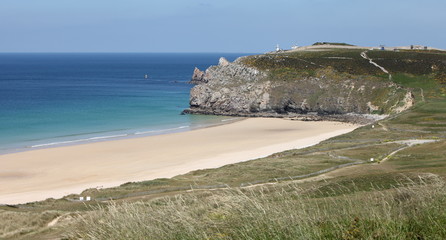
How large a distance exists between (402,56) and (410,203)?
114637 mm

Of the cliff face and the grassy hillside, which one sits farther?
the cliff face

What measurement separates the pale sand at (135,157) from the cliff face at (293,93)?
12.2 meters

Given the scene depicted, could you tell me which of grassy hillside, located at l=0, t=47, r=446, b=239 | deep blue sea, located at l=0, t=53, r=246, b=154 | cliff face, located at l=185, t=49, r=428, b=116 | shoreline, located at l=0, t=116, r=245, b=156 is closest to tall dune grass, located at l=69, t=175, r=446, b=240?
grassy hillside, located at l=0, t=47, r=446, b=239

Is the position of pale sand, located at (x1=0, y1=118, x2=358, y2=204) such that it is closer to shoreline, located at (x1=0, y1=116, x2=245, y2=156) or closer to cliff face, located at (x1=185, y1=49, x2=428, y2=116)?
shoreline, located at (x1=0, y1=116, x2=245, y2=156)

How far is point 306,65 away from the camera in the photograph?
114m

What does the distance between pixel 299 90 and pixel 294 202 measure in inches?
3488

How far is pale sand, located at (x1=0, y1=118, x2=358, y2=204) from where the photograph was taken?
46938 mm

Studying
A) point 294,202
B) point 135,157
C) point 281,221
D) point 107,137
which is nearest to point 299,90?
point 107,137

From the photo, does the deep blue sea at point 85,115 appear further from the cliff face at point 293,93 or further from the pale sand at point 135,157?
→ the cliff face at point 293,93

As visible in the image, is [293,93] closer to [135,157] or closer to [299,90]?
[299,90]

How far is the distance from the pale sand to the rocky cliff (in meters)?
12.2

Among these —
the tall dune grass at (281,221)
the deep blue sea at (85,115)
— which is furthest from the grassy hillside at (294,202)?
the deep blue sea at (85,115)

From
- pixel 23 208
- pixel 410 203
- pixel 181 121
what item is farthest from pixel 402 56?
pixel 410 203

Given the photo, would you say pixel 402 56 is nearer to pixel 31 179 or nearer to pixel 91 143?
pixel 91 143
